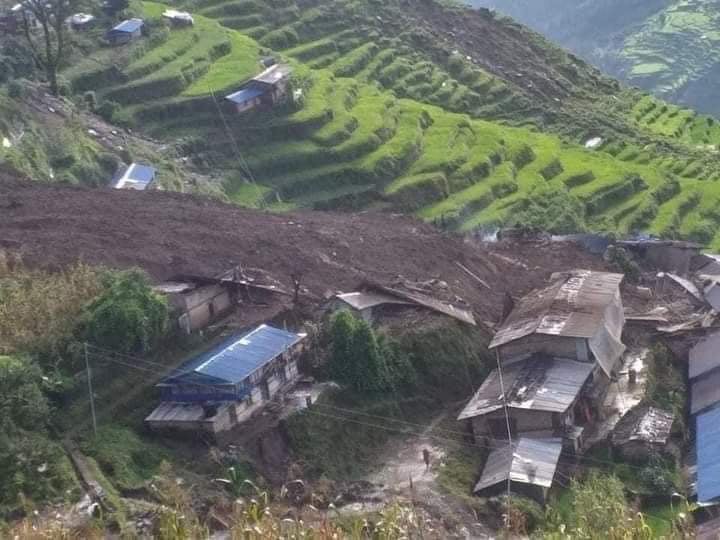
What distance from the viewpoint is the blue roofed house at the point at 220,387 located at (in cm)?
1977

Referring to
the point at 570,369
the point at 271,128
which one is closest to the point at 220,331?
the point at 570,369

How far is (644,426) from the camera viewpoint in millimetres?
23797

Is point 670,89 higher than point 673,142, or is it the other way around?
point 673,142

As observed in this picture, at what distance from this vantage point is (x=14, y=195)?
95.0ft

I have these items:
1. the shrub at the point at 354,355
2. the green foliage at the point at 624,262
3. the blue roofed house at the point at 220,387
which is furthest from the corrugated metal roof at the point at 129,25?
the blue roofed house at the point at 220,387

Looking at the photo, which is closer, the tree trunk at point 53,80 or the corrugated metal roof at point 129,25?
the tree trunk at point 53,80

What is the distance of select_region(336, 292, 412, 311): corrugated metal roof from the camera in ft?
80.3

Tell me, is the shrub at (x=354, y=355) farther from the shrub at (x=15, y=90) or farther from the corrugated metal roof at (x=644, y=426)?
the shrub at (x=15, y=90)

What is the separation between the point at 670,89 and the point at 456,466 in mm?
98395

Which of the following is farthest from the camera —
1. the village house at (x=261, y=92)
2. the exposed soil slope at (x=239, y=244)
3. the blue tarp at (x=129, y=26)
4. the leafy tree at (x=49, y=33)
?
the blue tarp at (x=129, y=26)

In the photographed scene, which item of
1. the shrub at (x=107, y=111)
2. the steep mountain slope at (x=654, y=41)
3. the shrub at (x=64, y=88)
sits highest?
the shrub at (x=64, y=88)

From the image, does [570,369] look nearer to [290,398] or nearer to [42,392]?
[290,398]

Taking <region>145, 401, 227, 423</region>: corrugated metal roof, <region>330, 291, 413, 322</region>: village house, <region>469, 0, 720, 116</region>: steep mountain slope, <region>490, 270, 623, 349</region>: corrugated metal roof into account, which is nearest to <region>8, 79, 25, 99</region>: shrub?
<region>330, 291, 413, 322</region>: village house

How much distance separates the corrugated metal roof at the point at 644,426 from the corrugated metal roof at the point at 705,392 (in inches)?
54.8
